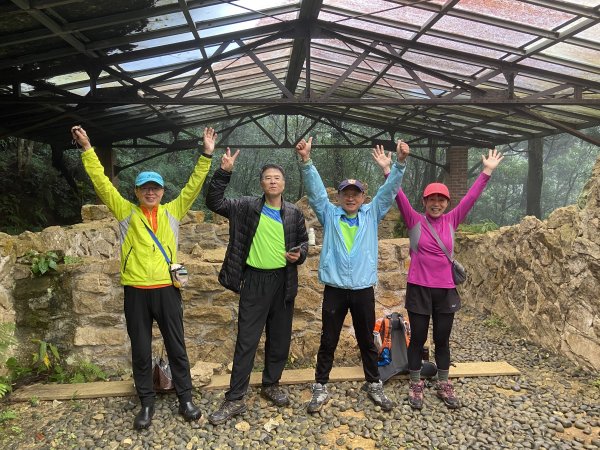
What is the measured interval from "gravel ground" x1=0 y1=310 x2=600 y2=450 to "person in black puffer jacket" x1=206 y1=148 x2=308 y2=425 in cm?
26

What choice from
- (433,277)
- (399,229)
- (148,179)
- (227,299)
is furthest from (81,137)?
(399,229)

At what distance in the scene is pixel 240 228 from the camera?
2941mm

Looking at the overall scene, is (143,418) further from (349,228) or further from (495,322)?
(495,322)

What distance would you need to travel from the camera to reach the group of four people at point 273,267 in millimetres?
2811

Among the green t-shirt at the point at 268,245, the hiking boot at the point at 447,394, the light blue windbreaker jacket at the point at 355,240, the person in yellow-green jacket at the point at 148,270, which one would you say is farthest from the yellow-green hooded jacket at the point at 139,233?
the hiking boot at the point at 447,394

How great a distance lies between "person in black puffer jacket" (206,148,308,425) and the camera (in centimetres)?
290

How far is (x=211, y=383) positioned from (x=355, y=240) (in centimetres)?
167

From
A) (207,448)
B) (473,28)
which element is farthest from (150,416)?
(473,28)

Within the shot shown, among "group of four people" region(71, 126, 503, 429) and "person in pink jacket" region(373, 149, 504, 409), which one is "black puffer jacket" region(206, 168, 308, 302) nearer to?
"group of four people" region(71, 126, 503, 429)

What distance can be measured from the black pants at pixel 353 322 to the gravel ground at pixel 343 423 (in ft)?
0.99

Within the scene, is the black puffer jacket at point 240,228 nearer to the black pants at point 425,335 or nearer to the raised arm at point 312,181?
the raised arm at point 312,181

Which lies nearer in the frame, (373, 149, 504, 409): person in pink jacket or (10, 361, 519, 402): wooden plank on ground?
(373, 149, 504, 409): person in pink jacket

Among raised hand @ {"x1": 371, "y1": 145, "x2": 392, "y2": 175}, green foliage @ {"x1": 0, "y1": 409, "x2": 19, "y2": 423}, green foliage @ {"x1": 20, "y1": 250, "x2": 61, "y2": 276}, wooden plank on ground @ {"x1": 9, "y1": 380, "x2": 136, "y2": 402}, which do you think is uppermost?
raised hand @ {"x1": 371, "y1": 145, "x2": 392, "y2": 175}

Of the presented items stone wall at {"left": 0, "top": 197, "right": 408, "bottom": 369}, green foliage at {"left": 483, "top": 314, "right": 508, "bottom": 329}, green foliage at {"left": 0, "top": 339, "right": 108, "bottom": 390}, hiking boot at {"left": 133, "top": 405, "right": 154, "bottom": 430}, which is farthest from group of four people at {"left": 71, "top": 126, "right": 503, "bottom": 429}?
green foliage at {"left": 483, "top": 314, "right": 508, "bottom": 329}
